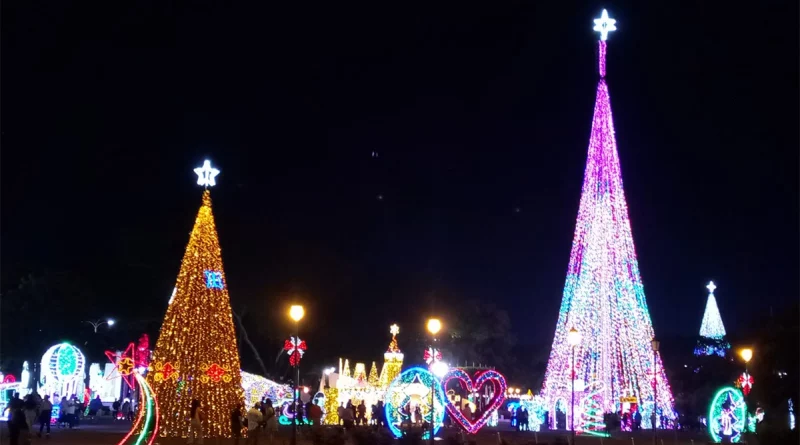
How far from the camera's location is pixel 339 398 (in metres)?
40.3

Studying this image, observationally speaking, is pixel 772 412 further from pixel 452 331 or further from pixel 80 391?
pixel 452 331

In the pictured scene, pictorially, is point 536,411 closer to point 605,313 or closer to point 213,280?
point 605,313

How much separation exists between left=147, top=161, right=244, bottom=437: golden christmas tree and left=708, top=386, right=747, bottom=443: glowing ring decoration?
15.0 m

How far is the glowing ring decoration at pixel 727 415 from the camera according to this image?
30094 millimetres

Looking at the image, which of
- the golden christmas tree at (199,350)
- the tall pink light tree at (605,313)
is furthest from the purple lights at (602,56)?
the golden christmas tree at (199,350)

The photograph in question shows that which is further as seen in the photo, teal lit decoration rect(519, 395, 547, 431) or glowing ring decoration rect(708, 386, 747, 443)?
teal lit decoration rect(519, 395, 547, 431)

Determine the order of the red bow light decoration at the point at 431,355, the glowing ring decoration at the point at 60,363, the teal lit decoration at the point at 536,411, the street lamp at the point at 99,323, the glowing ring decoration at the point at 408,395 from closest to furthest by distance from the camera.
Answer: the red bow light decoration at the point at 431,355
the glowing ring decoration at the point at 408,395
the glowing ring decoration at the point at 60,363
the teal lit decoration at the point at 536,411
the street lamp at the point at 99,323

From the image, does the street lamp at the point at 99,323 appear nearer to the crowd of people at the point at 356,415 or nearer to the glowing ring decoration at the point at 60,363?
the glowing ring decoration at the point at 60,363

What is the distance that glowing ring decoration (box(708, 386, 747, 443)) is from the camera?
30.1 metres

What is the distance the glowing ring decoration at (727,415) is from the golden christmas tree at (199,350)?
591 inches

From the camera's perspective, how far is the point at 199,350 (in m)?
27.2

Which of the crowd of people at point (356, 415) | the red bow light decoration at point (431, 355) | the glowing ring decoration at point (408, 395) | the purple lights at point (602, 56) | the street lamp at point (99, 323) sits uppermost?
the purple lights at point (602, 56)

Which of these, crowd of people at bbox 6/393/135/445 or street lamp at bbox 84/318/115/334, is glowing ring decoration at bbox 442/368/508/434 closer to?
crowd of people at bbox 6/393/135/445

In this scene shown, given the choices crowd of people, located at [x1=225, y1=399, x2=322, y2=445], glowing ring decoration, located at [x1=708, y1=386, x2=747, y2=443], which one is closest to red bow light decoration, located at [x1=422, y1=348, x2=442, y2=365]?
crowd of people, located at [x1=225, y1=399, x2=322, y2=445]
